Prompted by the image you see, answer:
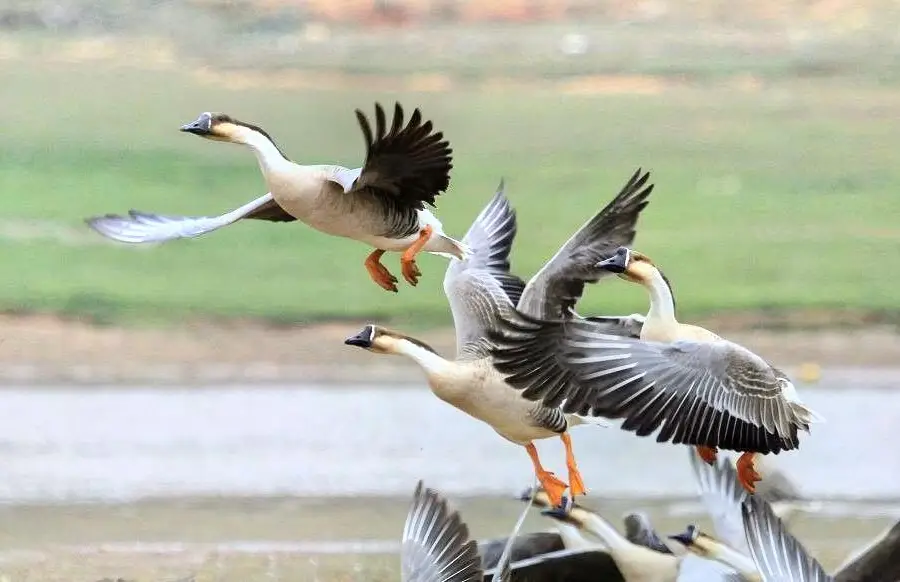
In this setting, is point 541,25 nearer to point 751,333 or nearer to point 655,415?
point 751,333

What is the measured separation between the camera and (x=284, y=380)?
124cm

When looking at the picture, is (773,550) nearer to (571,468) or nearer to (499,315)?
(571,468)

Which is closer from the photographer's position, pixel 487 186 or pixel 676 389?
pixel 676 389

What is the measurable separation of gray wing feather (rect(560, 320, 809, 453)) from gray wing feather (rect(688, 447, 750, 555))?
32 cm

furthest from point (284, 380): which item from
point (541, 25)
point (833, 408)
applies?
point (833, 408)

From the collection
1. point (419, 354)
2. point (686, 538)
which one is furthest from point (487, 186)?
point (686, 538)

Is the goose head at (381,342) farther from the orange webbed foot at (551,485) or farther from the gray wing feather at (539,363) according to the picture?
the orange webbed foot at (551,485)

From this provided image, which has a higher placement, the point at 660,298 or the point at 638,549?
the point at 660,298

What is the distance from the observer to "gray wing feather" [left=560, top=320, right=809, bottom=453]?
0.72 metres

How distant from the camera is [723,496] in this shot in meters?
1.06

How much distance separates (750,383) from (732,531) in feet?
1.26

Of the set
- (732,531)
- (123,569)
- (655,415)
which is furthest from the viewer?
(123,569)

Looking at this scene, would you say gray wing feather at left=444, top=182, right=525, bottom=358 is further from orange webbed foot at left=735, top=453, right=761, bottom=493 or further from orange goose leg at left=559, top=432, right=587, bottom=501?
orange webbed foot at left=735, top=453, right=761, bottom=493

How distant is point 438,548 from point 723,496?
0.38 meters
